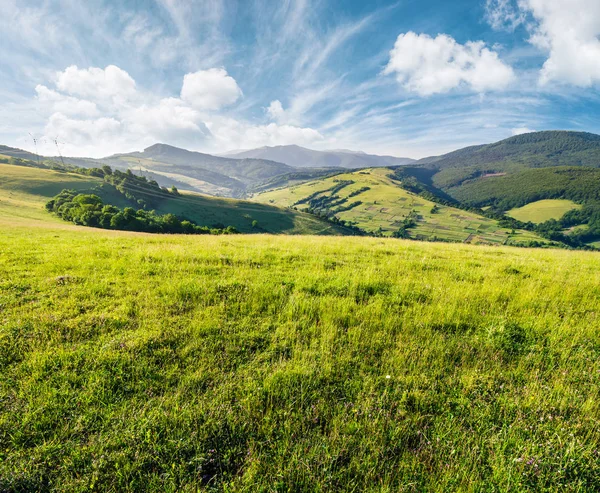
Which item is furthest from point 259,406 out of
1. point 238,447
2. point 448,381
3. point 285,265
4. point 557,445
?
point 285,265

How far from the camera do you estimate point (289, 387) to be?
4051 millimetres

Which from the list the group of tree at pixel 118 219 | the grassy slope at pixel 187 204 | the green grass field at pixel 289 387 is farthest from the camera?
the grassy slope at pixel 187 204

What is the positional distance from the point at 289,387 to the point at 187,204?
594 feet

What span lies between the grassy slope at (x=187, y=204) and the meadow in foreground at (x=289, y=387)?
142 metres

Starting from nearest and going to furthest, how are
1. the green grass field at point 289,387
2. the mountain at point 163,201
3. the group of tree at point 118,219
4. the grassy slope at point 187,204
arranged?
1. the green grass field at point 289,387
2. the group of tree at point 118,219
3. the grassy slope at point 187,204
4. the mountain at point 163,201

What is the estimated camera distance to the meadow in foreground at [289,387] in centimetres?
295

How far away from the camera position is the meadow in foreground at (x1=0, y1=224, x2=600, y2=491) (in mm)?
2945

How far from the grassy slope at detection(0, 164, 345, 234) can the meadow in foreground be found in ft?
466

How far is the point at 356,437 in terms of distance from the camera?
3.32 meters

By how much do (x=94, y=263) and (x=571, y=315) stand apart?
48.0ft

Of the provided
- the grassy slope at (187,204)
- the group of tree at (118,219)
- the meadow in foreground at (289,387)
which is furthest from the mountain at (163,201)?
the meadow in foreground at (289,387)

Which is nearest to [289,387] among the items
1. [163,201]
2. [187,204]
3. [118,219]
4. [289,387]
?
[289,387]

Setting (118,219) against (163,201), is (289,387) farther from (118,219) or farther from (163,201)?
(163,201)

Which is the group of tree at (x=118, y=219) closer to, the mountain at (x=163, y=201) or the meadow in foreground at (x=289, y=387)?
the mountain at (x=163, y=201)
